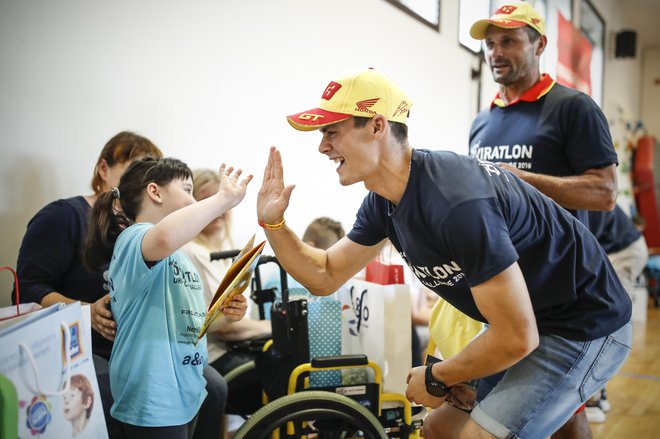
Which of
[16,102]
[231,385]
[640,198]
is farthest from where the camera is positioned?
[640,198]

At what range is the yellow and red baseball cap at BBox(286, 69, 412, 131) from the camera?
1.22 m

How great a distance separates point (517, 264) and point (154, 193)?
0.91 m

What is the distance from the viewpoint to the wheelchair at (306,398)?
1.57m

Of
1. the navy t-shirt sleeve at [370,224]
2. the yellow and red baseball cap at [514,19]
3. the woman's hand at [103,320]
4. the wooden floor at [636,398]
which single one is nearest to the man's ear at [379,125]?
the navy t-shirt sleeve at [370,224]

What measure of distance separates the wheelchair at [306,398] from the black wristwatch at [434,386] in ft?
1.29

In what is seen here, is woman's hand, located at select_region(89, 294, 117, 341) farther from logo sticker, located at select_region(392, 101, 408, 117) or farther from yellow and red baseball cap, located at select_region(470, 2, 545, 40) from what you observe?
yellow and red baseball cap, located at select_region(470, 2, 545, 40)

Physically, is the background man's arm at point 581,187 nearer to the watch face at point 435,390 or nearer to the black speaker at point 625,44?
the watch face at point 435,390

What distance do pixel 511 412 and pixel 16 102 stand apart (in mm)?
1580

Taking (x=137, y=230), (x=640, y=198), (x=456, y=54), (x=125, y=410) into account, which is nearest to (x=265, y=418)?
(x=125, y=410)

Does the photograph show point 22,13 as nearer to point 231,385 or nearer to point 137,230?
point 137,230

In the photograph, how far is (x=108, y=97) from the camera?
1.94 meters

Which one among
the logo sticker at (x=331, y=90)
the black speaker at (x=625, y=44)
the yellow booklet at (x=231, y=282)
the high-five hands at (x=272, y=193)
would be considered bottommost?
the yellow booklet at (x=231, y=282)

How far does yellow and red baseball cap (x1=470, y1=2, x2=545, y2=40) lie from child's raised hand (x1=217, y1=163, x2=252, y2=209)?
1.07 m

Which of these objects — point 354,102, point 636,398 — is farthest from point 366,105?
point 636,398
